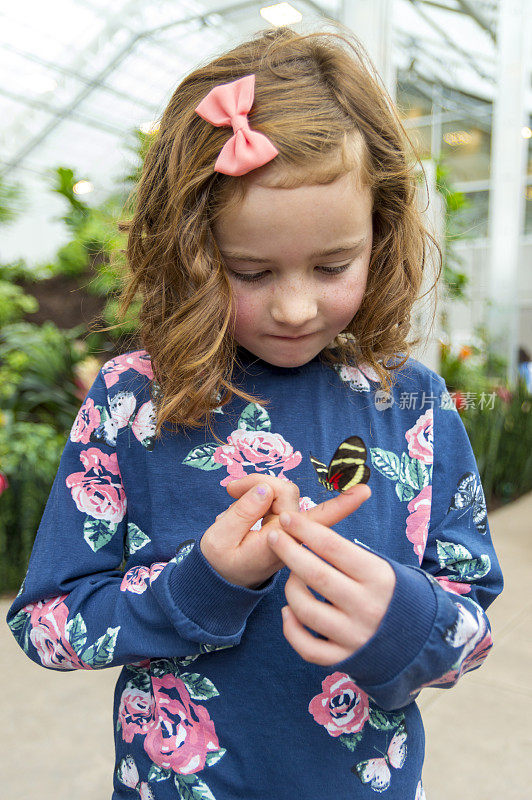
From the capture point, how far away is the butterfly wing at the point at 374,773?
0.89 metres

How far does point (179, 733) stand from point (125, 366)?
0.51 meters

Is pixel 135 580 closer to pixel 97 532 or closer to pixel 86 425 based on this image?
pixel 97 532

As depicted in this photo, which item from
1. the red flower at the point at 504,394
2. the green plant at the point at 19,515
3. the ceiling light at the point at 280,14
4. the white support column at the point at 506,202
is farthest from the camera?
the white support column at the point at 506,202

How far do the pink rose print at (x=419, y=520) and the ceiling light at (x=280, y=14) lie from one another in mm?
2835

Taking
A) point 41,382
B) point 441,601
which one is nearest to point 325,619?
point 441,601

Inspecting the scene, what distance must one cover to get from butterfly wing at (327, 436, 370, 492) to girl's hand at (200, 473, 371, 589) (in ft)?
0.28

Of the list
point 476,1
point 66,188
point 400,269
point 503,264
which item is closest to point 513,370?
point 503,264

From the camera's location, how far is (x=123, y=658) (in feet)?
2.74

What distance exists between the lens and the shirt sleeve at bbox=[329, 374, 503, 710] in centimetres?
69

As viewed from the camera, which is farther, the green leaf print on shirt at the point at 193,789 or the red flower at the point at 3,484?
the red flower at the point at 3,484

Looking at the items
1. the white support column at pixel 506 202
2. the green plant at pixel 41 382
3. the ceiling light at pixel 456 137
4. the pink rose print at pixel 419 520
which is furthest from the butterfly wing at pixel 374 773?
the ceiling light at pixel 456 137

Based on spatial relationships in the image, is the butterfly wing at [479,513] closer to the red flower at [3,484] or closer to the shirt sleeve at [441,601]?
the shirt sleeve at [441,601]

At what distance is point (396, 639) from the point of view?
2.26ft

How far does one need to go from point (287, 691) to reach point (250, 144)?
2.24 feet
